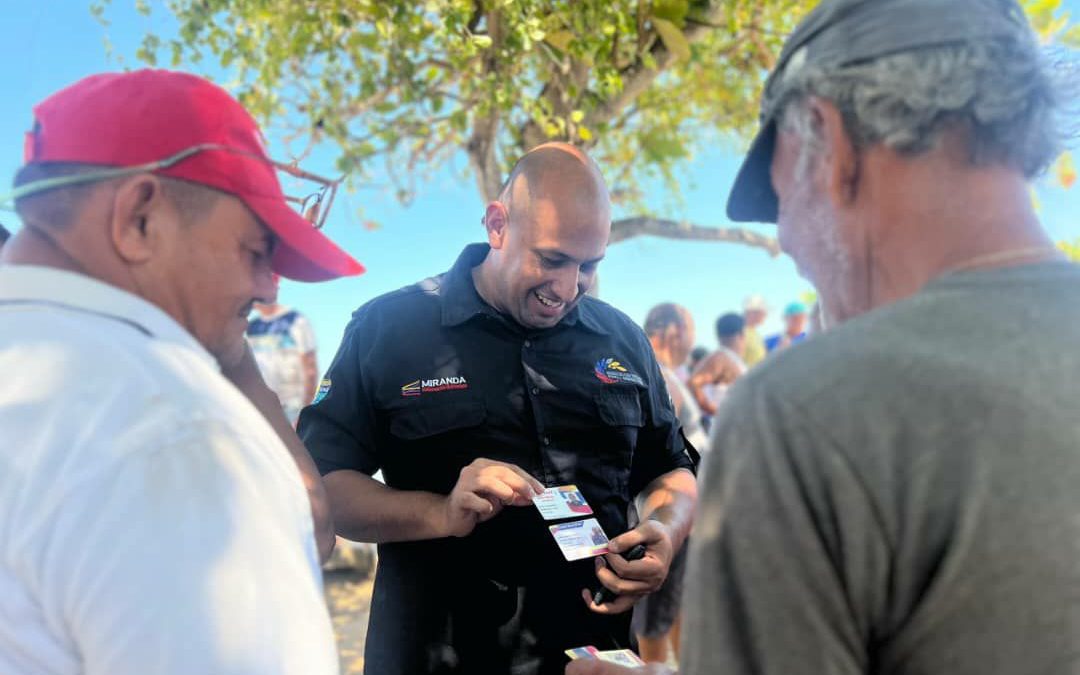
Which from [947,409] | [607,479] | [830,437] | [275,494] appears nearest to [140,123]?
[275,494]

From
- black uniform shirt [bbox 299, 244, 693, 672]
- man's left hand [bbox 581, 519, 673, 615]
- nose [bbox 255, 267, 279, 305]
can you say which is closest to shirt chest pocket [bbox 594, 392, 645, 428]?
black uniform shirt [bbox 299, 244, 693, 672]

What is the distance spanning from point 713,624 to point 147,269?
3.44ft

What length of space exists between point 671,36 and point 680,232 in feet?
14.1

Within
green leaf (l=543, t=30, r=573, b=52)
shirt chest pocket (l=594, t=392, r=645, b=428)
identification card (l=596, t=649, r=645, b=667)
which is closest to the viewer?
identification card (l=596, t=649, r=645, b=667)

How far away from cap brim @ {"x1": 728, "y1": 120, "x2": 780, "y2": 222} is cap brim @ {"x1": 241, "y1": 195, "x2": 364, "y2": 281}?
2.74 feet

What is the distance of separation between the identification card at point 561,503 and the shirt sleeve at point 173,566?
1.29 m

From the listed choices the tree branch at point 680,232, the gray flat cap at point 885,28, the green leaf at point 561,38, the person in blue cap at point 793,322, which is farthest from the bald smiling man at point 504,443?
Answer: the person in blue cap at point 793,322

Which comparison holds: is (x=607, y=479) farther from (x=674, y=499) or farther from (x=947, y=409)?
(x=947, y=409)

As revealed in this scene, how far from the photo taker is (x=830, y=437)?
36.2 inches

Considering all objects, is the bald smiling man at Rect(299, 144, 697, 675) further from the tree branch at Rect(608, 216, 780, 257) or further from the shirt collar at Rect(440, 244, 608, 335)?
the tree branch at Rect(608, 216, 780, 257)

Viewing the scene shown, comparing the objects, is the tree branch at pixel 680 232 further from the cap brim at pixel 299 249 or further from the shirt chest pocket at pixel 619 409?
→ the cap brim at pixel 299 249

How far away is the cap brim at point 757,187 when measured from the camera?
4.37ft

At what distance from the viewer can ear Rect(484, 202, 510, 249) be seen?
2.82 meters

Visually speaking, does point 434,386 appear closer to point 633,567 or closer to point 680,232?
point 633,567
